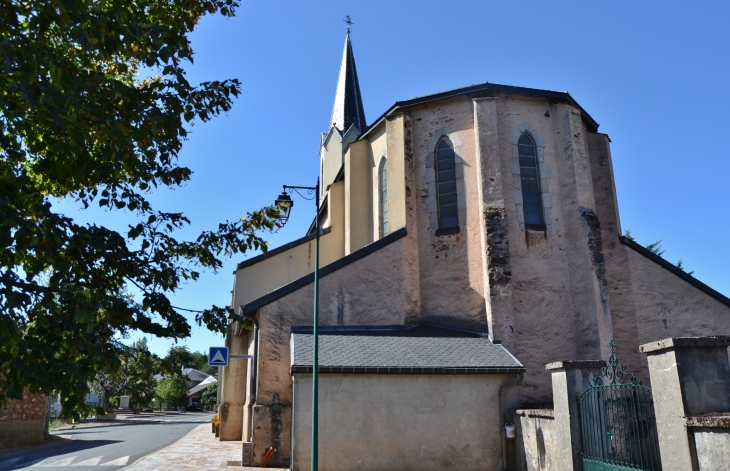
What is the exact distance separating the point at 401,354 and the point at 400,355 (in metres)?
0.07

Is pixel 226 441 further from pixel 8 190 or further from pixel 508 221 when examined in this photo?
pixel 8 190

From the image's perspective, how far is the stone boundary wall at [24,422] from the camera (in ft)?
65.6

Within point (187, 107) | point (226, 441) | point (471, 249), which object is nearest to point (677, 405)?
point (187, 107)

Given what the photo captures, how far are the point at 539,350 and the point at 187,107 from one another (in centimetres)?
1083

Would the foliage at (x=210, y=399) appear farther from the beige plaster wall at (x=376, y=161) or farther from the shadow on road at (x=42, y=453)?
the beige plaster wall at (x=376, y=161)

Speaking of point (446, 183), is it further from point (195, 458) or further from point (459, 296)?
point (195, 458)

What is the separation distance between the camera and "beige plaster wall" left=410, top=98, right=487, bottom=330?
15.7 m

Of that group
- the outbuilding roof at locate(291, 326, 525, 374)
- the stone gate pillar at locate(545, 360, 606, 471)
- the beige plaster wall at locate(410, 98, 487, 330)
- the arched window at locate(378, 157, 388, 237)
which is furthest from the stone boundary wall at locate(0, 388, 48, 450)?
the stone gate pillar at locate(545, 360, 606, 471)

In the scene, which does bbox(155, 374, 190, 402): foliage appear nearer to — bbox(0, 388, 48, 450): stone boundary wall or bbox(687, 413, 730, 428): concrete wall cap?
bbox(0, 388, 48, 450): stone boundary wall

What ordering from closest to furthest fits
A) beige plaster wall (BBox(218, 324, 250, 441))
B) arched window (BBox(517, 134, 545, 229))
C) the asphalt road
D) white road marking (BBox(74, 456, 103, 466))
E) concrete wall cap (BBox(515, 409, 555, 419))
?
concrete wall cap (BBox(515, 409, 555, 419)), the asphalt road, white road marking (BBox(74, 456, 103, 466)), arched window (BBox(517, 134, 545, 229)), beige plaster wall (BBox(218, 324, 250, 441))

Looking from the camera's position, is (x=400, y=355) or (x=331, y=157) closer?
(x=400, y=355)

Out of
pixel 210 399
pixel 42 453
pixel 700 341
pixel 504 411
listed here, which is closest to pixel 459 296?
pixel 504 411

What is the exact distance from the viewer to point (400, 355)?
12969 millimetres

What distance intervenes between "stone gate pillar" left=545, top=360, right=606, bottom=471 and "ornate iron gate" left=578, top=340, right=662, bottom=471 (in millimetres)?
116
